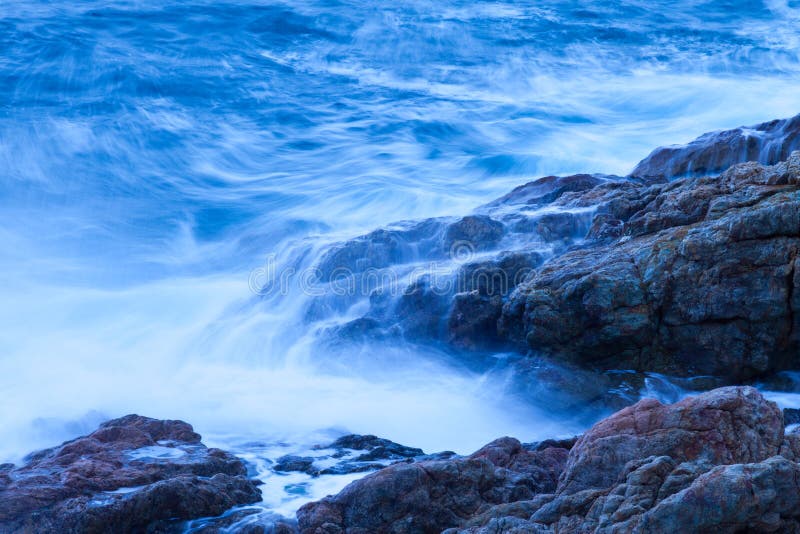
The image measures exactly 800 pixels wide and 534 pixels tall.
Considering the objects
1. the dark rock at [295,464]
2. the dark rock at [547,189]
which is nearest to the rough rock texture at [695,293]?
the dark rock at [295,464]

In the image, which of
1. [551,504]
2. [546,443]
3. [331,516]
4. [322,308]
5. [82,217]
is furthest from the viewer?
[82,217]

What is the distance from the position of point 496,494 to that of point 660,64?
22499 millimetres

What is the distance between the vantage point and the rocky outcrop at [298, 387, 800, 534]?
14.3 ft

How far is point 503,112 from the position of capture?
893 inches

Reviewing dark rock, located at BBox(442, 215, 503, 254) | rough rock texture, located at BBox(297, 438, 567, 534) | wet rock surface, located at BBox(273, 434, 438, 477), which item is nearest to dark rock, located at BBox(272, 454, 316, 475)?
wet rock surface, located at BBox(273, 434, 438, 477)

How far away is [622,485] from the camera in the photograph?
486cm

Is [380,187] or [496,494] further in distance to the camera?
[380,187]

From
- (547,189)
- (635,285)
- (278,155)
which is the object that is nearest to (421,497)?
(635,285)

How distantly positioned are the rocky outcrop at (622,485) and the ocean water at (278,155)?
2.71 meters

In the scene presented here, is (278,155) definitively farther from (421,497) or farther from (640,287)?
(421,497)

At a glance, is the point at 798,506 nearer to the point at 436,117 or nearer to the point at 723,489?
the point at 723,489

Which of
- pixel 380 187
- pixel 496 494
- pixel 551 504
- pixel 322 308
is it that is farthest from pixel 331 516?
pixel 380 187

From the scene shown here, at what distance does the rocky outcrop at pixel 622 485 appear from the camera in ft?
14.3

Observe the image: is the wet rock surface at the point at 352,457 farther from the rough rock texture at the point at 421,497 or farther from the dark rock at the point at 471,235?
the dark rock at the point at 471,235
